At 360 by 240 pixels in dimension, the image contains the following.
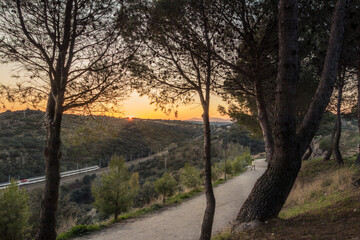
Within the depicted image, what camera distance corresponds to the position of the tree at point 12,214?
6977 mm

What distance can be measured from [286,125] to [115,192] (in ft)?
29.1

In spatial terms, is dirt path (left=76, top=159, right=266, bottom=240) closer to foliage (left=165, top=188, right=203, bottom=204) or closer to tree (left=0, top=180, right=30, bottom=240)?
foliage (left=165, top=188, right=203, bottom=204)

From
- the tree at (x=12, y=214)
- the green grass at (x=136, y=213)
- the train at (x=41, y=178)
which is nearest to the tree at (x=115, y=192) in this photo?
the green grass at (x=136, y=213)

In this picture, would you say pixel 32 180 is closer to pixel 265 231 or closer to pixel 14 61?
pixel 14 61

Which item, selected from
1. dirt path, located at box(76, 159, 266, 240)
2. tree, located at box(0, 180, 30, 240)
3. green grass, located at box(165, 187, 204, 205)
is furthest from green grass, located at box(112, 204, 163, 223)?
tree, located at box(0, 180, 30, 240)

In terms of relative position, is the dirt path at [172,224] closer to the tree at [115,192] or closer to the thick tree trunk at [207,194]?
the tree at [115,192]

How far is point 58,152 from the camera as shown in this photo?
17.7ft

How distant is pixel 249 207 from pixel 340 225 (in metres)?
1.48

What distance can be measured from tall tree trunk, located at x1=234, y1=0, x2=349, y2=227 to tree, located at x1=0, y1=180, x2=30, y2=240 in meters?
7.09

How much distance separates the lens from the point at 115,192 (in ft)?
34.7

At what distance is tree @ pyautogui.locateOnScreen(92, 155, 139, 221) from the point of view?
1034cm

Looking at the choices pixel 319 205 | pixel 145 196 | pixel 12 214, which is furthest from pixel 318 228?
pixel 145 196

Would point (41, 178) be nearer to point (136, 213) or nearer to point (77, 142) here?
point (136, 213)

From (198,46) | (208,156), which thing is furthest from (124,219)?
(198,46)
